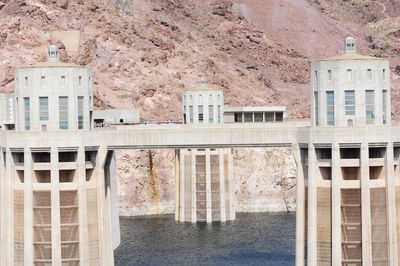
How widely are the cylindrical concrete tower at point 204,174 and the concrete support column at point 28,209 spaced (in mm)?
77710

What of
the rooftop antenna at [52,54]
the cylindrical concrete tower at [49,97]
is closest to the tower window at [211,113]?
the rooftop antenna at [52,54]

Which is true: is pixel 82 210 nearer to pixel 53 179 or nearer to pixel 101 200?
pixel 101 200

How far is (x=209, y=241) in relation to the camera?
127000 mm

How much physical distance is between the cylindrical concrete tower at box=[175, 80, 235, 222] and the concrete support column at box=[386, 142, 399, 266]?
261 ft

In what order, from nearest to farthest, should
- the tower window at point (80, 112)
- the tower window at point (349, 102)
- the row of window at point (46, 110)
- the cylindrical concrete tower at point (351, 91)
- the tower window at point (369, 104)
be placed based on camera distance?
1. the cylindrical concrete tower at point (351, 91)
2. the tower window at point (349, 102)
3. the tower window at point (369, 104)
4. the row of window at point (46, 110)
5. the tower window at point (80, 112)

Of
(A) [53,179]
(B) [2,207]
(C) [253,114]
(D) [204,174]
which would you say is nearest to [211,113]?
(C) [253,114]

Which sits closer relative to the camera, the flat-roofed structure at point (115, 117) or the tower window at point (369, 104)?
the tower window at point (369, 104)

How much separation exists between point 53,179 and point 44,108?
5513 mm

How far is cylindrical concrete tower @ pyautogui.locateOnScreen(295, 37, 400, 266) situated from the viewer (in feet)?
234

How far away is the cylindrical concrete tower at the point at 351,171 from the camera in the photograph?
234ft

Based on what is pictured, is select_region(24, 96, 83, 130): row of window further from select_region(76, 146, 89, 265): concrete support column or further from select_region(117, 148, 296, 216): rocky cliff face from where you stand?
select_region(117, 148, 296, 216): rocky cliff face

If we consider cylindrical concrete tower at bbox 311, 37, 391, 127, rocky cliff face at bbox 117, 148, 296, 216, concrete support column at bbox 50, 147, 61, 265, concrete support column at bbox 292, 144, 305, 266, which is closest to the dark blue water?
rocky cliff face at bbox 117, 148, 296, 216

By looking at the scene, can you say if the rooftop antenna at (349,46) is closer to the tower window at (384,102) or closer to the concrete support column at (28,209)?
the tower window at (384,102)

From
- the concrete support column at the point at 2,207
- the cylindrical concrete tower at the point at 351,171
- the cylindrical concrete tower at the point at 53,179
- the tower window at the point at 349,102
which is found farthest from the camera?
the concrete support column at the point at 2,207
